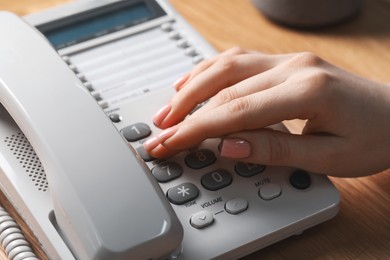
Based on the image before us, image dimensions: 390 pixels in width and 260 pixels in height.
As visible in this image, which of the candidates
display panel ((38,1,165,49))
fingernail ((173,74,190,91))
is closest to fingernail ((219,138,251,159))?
fingernail ((173,74,190,91))

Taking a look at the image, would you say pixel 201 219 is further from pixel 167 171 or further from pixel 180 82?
pixel 180 82

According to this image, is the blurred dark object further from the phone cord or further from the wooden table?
the phone cord

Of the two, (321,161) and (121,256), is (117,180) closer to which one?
(121,256)

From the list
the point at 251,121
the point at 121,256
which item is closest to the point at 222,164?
the point at 251,121

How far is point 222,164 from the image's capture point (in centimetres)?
59

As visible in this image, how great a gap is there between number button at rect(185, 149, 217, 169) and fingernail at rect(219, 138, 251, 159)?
23 millimetres

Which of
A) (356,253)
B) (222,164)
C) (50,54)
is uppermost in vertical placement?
(50,54)

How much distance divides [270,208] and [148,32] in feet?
0.98

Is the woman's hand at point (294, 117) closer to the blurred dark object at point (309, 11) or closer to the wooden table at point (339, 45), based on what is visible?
the wooden table at point (339, 45)

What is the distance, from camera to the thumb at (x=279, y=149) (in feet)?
1.87

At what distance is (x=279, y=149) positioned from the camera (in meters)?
0.57

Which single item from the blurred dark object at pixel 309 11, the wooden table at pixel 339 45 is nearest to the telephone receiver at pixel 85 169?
the wooden table at pixel 339 45

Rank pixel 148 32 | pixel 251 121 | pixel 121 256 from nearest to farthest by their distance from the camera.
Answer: pixel 121 256, pixel 251 121, pixel 148 32

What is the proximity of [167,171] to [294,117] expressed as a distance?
12 centimetres
